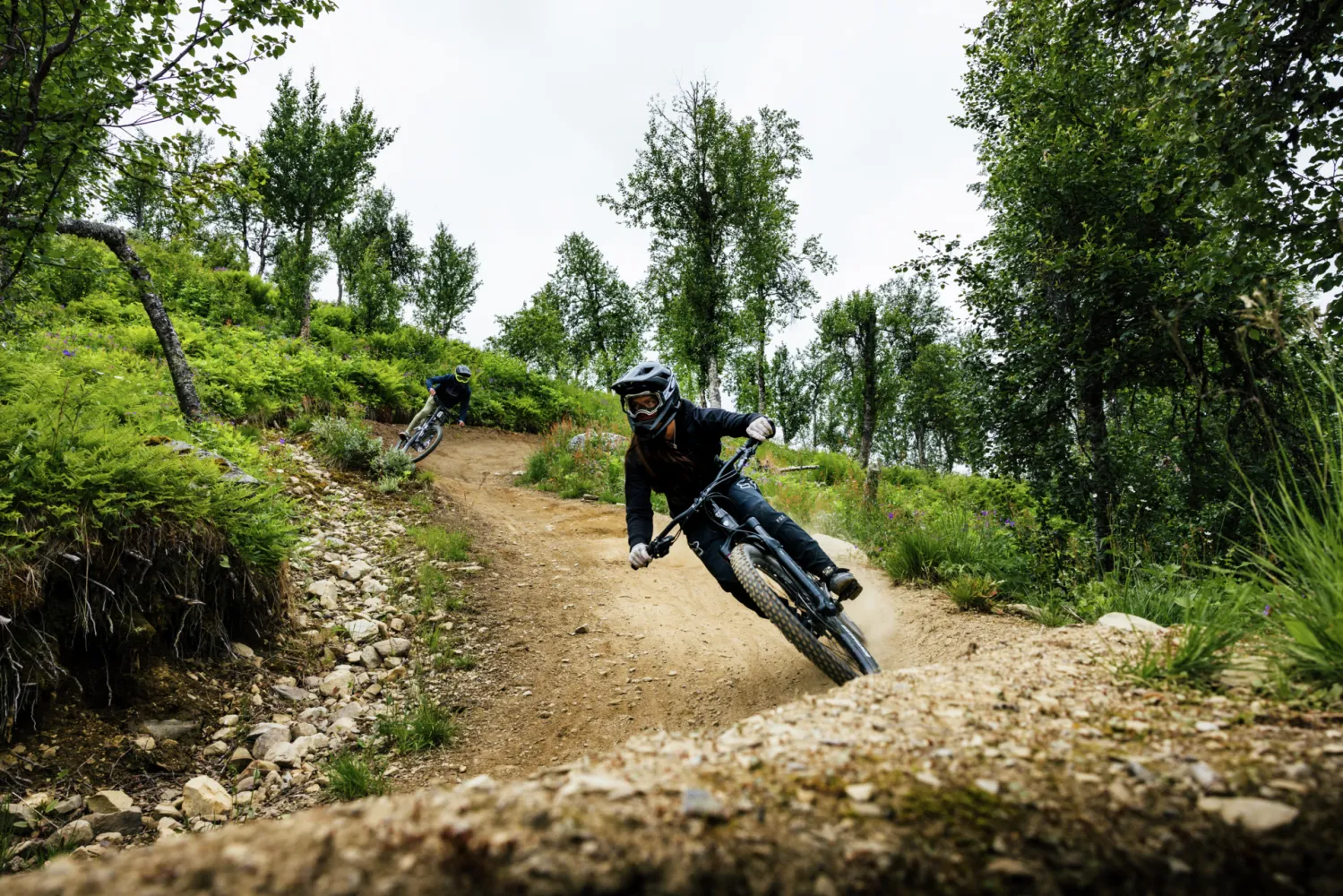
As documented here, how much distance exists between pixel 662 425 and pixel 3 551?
454cm

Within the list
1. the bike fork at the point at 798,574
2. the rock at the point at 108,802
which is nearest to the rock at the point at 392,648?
the rock at the point at 108,802

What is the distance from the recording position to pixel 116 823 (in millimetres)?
3371

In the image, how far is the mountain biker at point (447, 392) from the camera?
42.8ft

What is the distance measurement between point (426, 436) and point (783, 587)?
1078 centimetres

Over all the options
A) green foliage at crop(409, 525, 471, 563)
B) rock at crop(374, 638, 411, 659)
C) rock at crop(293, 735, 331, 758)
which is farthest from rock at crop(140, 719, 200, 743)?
green foliage at crop(409, 525, 471, 563)

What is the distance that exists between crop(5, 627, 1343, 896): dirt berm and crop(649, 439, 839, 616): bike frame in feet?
8.18

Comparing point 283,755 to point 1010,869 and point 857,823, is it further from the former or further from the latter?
point 1010,869

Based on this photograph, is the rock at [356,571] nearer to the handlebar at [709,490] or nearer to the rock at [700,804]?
the handlebar at [709,490]

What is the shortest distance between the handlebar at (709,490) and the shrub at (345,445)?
26.9 feet

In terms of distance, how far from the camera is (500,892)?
1.04 m

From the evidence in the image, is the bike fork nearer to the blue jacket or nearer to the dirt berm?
the dirt berm

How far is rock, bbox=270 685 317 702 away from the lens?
4.91 metres

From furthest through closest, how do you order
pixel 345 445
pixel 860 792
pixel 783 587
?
pixel 345 445
pixel 783 587
pixel 860 792

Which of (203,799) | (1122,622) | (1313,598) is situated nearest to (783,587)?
(1122,622)
